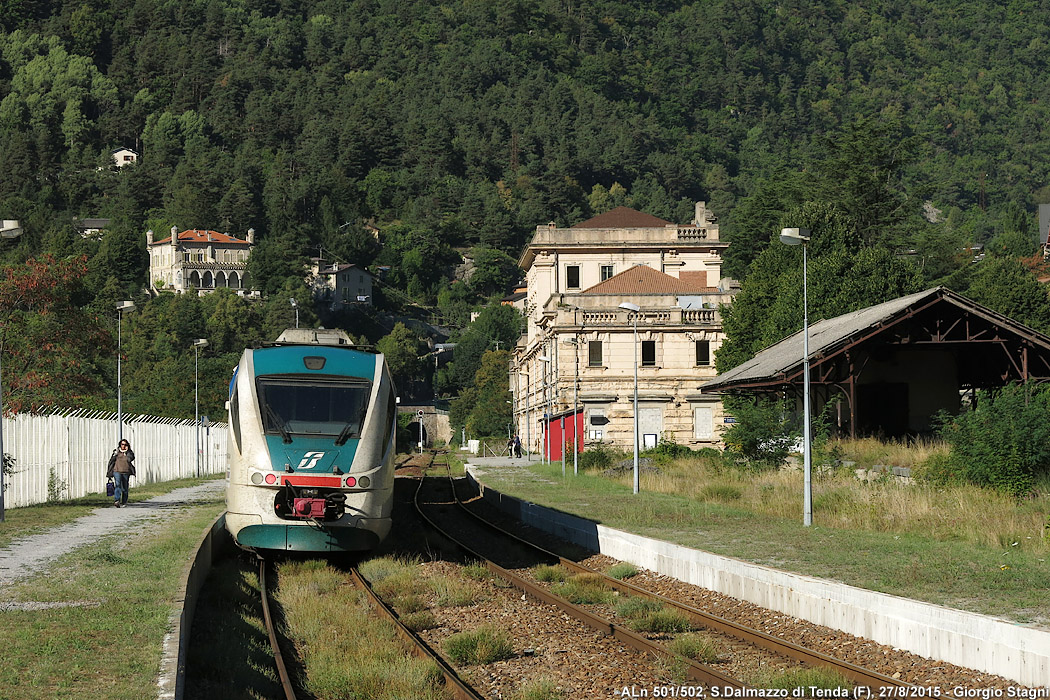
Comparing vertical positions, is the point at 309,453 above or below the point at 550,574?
above

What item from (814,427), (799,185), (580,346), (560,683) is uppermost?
(799,185)

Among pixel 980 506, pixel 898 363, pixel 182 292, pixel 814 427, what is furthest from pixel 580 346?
pixel 182 292

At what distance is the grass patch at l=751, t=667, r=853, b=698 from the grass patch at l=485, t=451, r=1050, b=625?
2725mm

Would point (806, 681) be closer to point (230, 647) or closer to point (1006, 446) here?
point (230, 647)

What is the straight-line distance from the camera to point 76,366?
47750 millimetres

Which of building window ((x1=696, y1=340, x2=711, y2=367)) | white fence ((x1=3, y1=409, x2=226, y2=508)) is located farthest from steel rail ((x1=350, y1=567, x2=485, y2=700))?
building window ((x1=696, y1=340, x2=711, y2=367))

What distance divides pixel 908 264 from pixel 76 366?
43.0 meters

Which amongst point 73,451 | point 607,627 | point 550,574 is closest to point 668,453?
point 73,451

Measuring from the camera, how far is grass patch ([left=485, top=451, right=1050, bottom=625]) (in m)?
15.6

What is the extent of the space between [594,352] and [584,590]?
166 ft

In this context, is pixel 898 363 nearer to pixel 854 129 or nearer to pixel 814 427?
pixel 814 427

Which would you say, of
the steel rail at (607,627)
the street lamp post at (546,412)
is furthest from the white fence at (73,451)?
the street lamp post at (546,412)

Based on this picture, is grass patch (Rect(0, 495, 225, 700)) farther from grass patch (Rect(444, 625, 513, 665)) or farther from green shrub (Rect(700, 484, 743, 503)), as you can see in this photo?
green shrub (Rect(700, 484, 743, 503))

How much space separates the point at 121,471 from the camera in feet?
101
